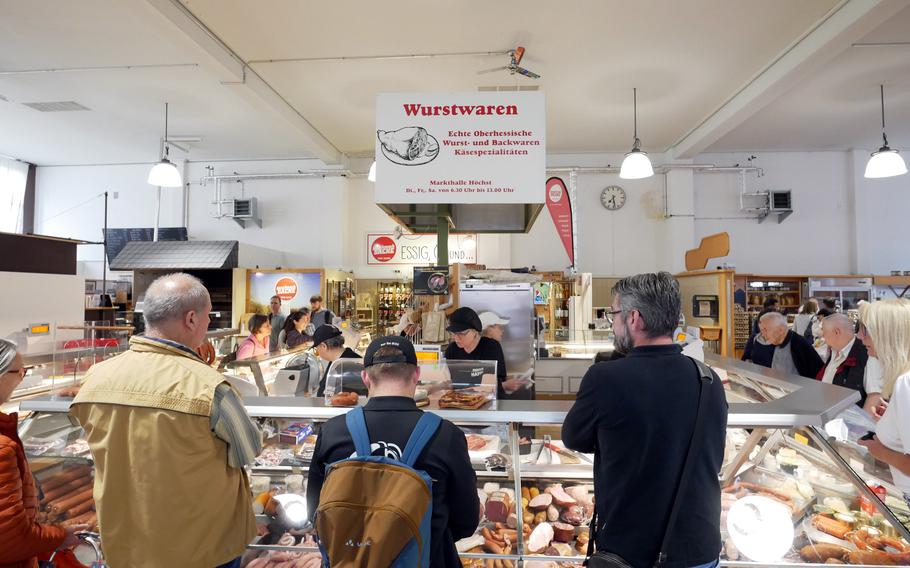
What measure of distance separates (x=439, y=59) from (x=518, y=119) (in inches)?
165

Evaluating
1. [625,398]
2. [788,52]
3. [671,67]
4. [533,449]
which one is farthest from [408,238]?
[625,398]

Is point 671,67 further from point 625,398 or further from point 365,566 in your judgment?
point 365,566

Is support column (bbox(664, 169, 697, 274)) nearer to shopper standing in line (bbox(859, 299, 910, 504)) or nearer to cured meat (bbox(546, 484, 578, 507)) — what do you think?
shopper standing in line (bbox(859, 299, 910, 504))

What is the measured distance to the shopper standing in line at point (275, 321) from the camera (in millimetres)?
→ 7385

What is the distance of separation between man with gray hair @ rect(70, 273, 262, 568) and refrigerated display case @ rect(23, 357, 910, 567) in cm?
59

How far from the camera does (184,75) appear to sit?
24.0 feet

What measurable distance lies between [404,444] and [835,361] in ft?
14.2

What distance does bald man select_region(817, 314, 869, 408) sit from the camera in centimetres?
384

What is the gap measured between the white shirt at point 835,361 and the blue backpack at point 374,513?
159 inches

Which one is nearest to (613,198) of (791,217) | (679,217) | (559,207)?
(679,217)

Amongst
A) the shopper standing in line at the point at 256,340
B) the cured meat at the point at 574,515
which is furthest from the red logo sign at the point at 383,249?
the cured meat at the point at 574,515

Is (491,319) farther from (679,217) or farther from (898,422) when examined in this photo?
(679,217)

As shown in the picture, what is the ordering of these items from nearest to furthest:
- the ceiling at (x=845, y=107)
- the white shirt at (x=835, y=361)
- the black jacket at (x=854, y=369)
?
the black jacket at (x=854, y=369) → the white shirt at (x=835, y=361) → the ceiling at (x=845, y=107)

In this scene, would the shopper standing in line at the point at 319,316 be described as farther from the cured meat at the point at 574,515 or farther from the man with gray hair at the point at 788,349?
the cured meat at the point at 574,515
